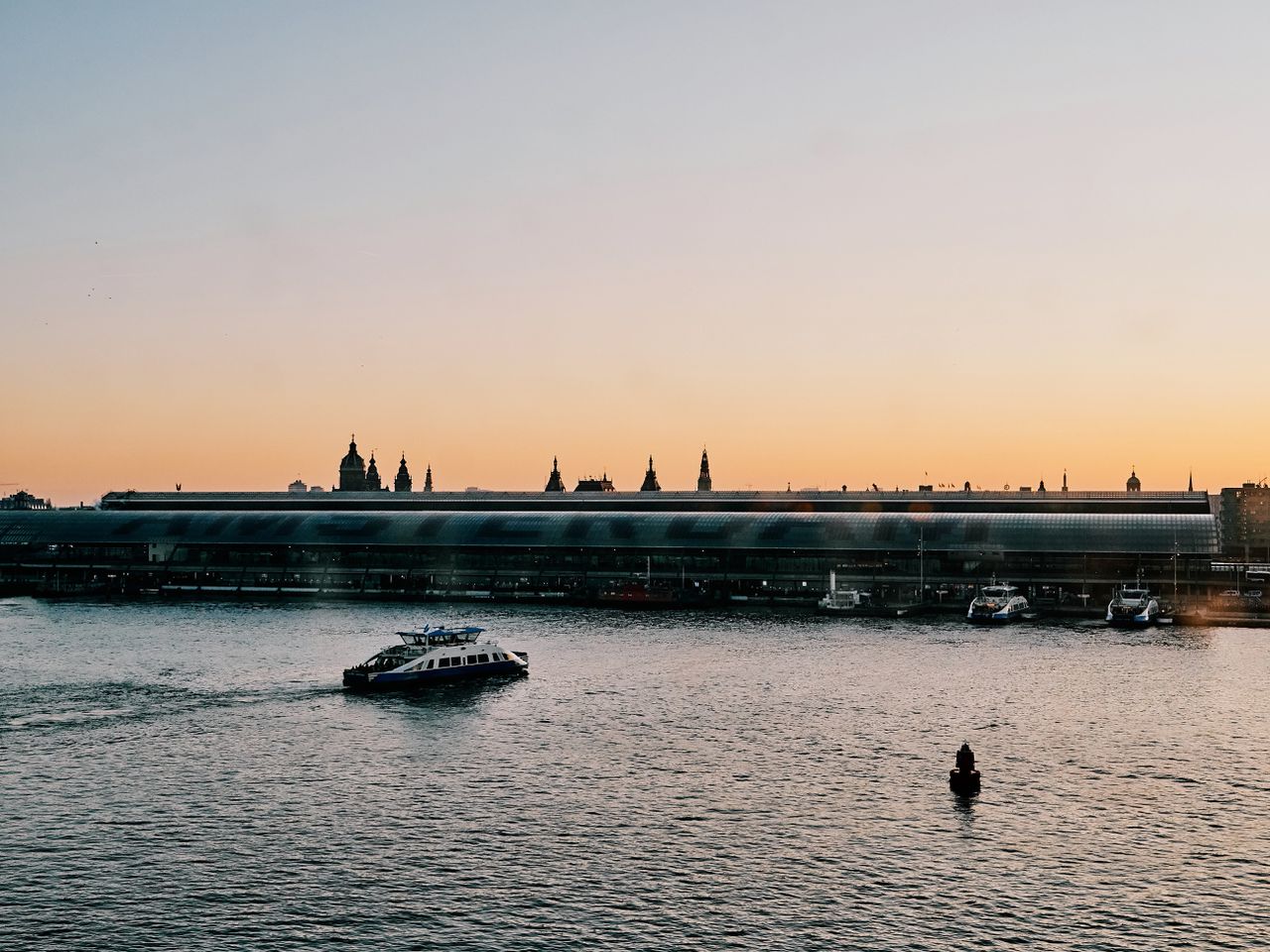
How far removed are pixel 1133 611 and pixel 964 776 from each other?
11465cm

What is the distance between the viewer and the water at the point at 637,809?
5434 cm

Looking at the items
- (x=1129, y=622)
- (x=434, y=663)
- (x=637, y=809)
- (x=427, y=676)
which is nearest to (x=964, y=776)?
(x=637, y=809)

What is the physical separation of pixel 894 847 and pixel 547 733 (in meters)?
34.2

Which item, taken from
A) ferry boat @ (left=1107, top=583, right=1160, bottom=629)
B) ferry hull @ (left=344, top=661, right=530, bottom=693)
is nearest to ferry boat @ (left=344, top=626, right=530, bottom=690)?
ferry hull @ (left=344, top=661, right=530, bottom=693)

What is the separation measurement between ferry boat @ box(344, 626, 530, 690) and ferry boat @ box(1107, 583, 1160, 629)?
89.7 m

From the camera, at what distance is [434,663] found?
121 meters

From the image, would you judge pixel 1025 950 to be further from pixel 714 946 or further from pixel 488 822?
pixel 488 822

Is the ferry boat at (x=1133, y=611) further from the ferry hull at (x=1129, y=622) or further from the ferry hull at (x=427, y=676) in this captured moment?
the ferry hull at (x=427, y=676)

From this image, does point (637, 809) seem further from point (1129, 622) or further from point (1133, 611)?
point (1133, 611)

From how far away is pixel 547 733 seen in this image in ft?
303

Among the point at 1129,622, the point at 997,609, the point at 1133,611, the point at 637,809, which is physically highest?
the point at 997,609

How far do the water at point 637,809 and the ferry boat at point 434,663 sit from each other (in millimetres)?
3712

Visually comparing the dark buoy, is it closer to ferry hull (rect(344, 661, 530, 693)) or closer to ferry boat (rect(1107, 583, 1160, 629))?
ferry hull (rect(344, 661, 530, 693))

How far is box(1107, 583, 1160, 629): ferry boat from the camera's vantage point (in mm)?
176375
